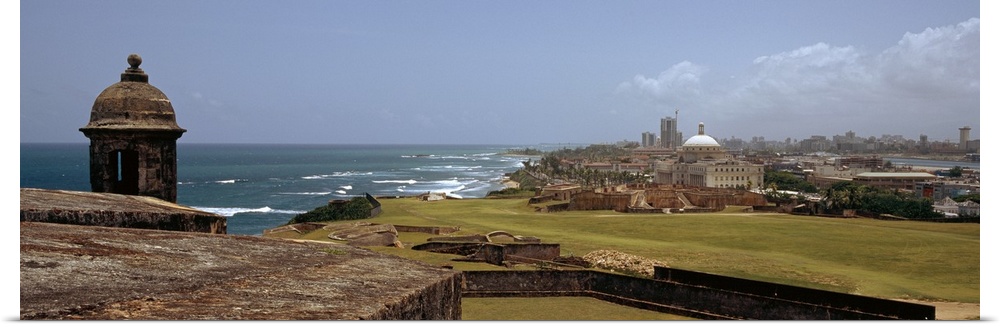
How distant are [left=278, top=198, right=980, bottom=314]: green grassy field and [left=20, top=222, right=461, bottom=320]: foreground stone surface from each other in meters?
11.1

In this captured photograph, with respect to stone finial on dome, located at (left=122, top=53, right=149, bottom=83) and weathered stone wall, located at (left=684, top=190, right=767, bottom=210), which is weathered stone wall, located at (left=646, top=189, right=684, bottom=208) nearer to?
weathered stone wall, located at (left=684, top=190, right=767, bottom=210)

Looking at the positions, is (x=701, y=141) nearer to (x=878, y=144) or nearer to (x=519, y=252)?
(x=878, y=144)

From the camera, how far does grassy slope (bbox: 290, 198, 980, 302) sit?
2066 cm

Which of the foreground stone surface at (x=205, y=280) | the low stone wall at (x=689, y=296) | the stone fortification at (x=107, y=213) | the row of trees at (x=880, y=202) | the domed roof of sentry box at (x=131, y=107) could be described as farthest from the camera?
the row of trees at (x=880, y=202)

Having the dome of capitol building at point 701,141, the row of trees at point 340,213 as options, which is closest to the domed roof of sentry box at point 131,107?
the row of trees at point 340,213

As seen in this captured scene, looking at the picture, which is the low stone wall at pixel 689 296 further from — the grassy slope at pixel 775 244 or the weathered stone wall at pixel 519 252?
the weathered stone wall at pixel 519 252

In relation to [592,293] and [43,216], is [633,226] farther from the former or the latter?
[43,216]

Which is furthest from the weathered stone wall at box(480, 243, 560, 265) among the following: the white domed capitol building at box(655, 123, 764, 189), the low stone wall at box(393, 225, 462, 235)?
the white domed capitol building at box(655, 123, 764, 189)

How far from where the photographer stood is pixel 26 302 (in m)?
4.99

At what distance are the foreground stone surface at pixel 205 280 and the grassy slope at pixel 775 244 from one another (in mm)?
11062

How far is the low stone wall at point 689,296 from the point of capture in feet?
46.8

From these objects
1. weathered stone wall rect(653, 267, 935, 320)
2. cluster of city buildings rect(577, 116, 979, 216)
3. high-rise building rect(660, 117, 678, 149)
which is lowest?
weathered stone wall rect(653, 267, 935, 320)

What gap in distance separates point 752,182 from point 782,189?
10.1 feet

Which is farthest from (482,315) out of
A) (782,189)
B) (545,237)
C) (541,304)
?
(782,189)
